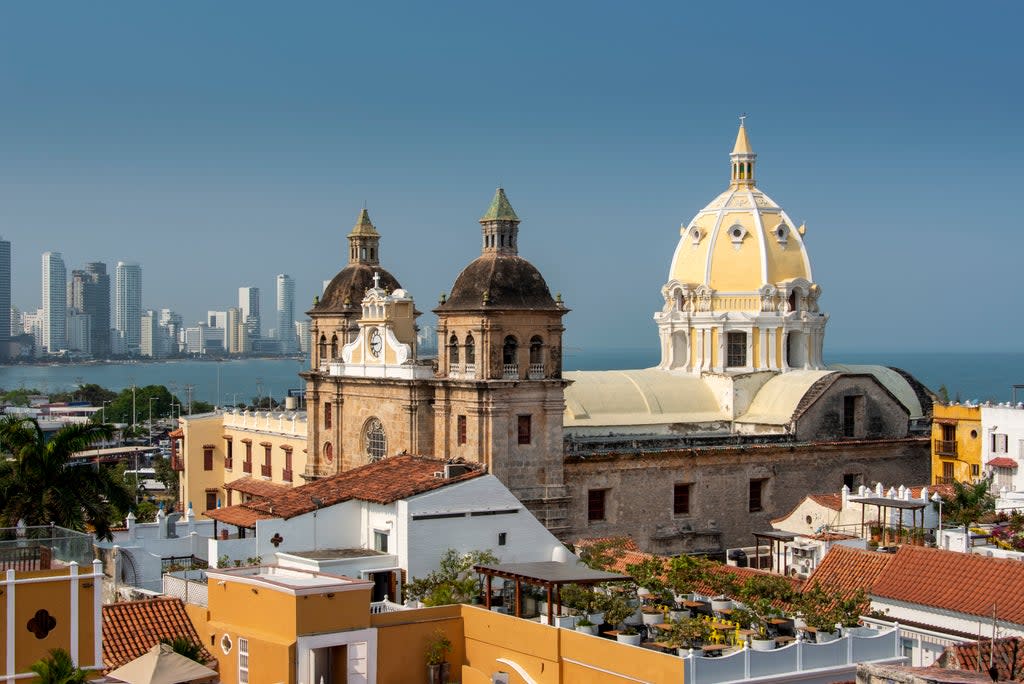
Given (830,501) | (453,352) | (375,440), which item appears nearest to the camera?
(830,501)

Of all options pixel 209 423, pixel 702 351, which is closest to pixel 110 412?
pixel 209 423

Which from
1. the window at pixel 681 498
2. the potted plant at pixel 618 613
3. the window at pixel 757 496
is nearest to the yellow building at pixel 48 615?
the potted plant at pixel 618 613

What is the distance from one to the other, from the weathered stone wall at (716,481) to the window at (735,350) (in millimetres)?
6611

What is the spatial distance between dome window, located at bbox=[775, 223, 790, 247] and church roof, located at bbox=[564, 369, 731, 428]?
6714 mm

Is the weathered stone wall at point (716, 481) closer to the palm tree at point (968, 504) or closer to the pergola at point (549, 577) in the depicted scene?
the palm tree at point (968, 504)

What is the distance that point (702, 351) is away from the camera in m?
61.7

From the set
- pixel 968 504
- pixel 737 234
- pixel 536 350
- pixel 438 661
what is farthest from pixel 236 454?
pixel 438 661

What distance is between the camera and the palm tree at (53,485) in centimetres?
3791

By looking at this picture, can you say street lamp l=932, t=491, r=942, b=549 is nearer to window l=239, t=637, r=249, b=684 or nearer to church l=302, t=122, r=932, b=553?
church l=302, t=122, r=932, b=553

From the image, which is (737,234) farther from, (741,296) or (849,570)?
(849,570)

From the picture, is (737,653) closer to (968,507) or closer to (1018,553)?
(1018,553)

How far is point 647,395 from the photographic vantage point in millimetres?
56969

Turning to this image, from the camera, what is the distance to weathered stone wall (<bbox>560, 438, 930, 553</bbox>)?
164 ft

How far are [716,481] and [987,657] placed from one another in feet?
87.1
